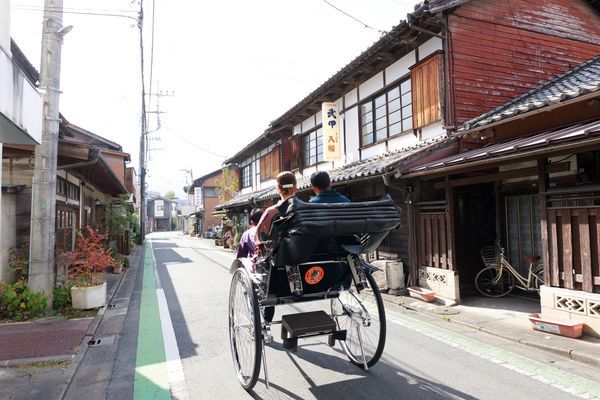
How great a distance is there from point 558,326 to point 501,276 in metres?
3.09

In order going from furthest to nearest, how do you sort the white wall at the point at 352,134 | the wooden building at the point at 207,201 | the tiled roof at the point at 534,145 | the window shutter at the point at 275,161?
the wooden building at the point at 207,201 → the window shutter at the point at 275,161 → the white wall at the point at 352,134 → the tiled roof at the point at 534,145

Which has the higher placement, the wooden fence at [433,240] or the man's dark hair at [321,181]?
the man's dark hair at [321,181]

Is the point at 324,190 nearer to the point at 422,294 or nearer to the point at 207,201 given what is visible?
the point at 422,294

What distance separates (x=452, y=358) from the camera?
4688 mm

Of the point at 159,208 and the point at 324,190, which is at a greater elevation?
the point at 159,208

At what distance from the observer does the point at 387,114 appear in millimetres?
11070

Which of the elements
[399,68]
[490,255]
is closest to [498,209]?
[490,255]

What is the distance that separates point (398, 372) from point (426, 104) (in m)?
6.83

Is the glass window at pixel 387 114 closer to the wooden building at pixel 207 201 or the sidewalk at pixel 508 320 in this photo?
the sidewalk at pixel 508 320

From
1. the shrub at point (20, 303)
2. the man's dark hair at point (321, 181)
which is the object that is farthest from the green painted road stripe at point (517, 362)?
the shrub at point (20, 303)

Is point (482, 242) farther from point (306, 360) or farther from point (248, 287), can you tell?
point (248, 287)

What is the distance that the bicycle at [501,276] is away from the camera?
25.5ft

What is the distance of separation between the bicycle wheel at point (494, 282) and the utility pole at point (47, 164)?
877 cm

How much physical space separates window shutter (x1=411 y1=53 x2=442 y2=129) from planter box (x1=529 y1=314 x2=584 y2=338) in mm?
4873
